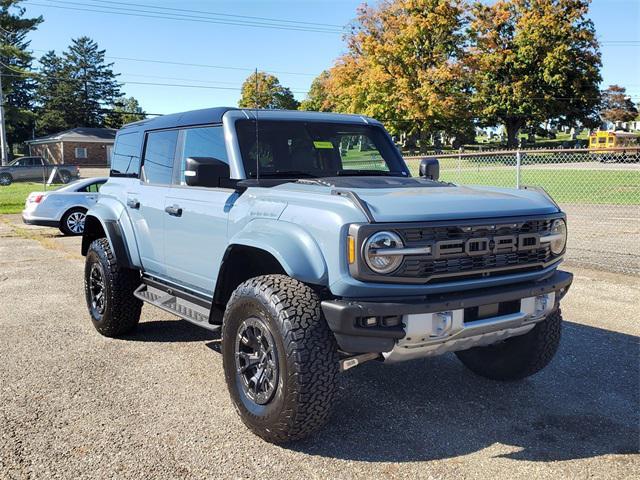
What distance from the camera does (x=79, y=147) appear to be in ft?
205

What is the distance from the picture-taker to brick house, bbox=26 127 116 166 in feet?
202

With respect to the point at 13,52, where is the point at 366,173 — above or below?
below

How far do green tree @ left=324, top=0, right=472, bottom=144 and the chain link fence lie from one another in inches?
774

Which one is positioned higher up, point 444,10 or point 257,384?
point 444,10

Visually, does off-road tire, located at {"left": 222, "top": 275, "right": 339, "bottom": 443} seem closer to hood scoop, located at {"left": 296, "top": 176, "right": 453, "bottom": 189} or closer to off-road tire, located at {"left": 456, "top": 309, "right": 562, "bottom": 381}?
hood scoop, located at {"left": 296, "top": 176, "right": 453, "bottom": 189}

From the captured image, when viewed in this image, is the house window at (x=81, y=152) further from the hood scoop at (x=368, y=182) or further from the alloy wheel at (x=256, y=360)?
the alloy wheel at (x=256, y=360)

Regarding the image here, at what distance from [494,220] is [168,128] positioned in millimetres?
2913

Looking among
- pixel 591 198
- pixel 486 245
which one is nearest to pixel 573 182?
pixel 591 198

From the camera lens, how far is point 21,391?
4.05 m

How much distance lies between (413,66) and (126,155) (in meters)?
41.9

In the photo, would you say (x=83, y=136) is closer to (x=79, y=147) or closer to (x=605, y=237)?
(x=79, y=147)

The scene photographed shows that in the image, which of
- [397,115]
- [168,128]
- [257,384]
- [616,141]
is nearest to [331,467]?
[257,384]

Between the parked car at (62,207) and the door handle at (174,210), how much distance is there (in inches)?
351

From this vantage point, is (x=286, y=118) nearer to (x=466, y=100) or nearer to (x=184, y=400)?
(x=184, y=400)
